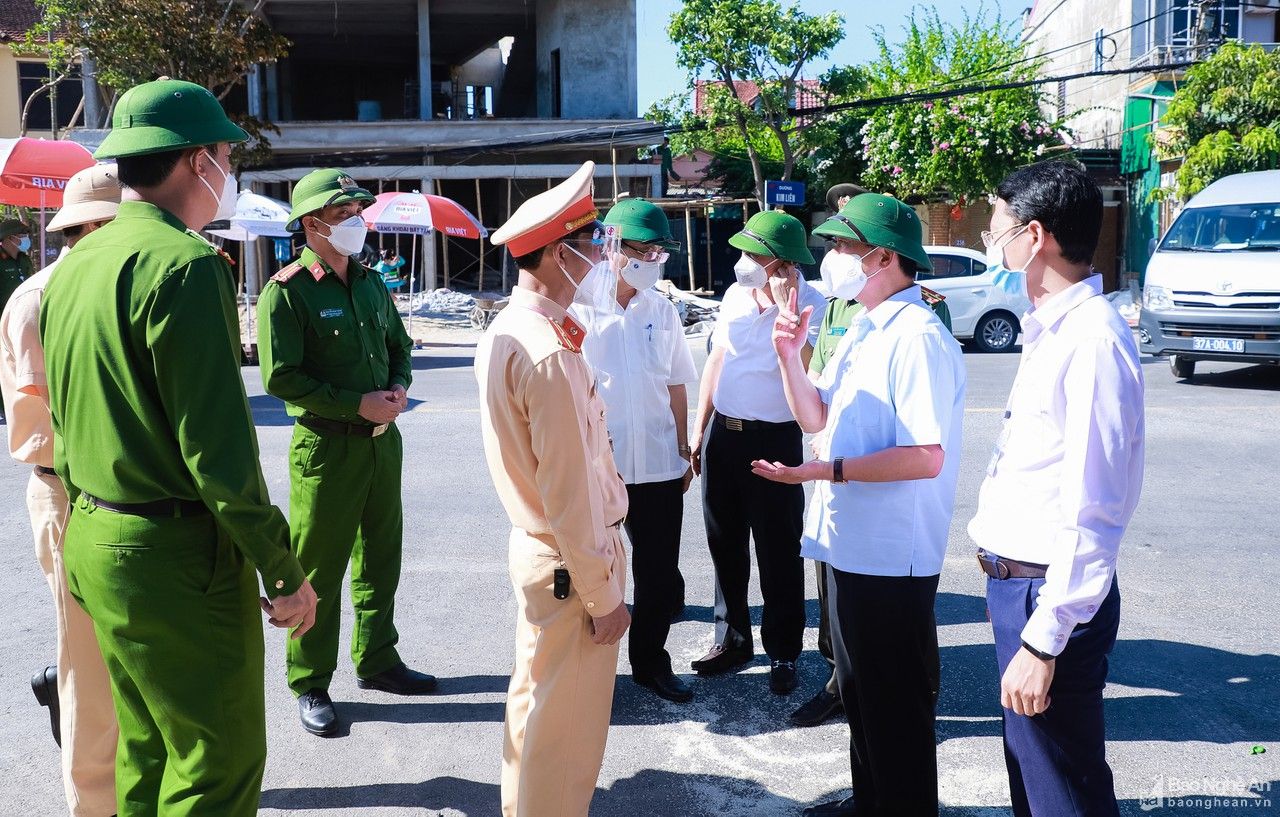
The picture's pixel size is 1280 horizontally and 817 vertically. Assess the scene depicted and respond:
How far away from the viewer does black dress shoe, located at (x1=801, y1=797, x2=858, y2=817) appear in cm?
341

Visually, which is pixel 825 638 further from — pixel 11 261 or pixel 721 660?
pixel 11 261

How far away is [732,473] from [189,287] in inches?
108

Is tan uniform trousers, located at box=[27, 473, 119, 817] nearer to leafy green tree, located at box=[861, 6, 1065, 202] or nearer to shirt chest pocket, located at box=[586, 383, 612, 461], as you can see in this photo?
shirt chest pocket, located at box=[586, 383, 612, 461]

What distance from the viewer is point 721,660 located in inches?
183

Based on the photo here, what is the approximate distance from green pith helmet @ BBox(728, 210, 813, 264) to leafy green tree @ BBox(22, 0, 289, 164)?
542 inches

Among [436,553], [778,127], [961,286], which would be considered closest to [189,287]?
[436,553]

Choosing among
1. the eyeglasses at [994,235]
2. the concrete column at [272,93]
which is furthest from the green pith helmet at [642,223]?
the concrete column at [272,93]

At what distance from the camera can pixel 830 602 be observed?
332 centimetres

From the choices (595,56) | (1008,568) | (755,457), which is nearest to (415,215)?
(595,56)

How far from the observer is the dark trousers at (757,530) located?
4562 millimetres

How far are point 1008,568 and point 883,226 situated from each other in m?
1.20

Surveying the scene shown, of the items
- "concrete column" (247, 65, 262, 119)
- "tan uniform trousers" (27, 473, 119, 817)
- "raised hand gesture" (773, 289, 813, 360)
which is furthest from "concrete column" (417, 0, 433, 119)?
"tan uniform trousers" (27, 473, 119, 817)

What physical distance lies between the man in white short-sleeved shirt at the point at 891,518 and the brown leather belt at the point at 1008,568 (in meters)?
0.36

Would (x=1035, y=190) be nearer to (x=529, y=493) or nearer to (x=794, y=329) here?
(x=794, y=329)
